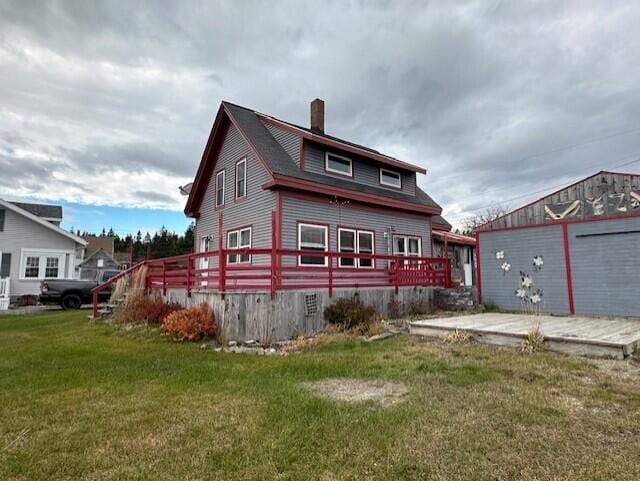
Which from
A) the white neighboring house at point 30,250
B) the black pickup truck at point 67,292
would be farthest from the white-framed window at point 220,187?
the white neighboring house at point 30,250

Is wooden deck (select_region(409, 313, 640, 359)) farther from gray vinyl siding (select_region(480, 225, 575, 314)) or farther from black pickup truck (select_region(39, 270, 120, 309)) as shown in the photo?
black pickup truck (select_region(39, 270, 120, 309))

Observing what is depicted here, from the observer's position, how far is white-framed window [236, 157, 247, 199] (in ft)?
42.7

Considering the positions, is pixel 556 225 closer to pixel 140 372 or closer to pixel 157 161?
pixel 140 372

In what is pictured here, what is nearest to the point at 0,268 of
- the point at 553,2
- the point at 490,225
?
the point at 490,225

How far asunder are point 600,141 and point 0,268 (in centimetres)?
3472

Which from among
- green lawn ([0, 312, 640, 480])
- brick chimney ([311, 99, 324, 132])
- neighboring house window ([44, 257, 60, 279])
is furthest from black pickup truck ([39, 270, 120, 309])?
brick chimney ([311, 99, 324, 132])

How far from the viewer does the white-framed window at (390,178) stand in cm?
1479

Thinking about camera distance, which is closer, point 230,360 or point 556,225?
point 230,360

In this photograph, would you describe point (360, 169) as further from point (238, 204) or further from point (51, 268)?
point (51, 268)

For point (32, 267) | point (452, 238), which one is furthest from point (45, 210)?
point (452, 238)

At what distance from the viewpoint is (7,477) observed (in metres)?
2.56

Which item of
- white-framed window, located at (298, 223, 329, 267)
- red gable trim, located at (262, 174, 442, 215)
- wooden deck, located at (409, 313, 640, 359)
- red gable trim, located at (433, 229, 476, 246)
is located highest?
red gable trim, located at (262, 174, 442, 215)

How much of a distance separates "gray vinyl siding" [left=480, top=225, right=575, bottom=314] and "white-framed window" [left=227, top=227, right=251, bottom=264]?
787 cm

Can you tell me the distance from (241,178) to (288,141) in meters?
2.21
